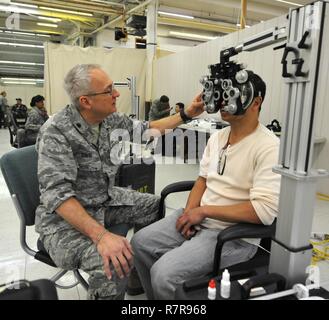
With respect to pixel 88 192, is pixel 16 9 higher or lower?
higher

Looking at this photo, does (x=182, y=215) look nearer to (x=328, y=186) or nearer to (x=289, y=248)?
(x=289, y=248)

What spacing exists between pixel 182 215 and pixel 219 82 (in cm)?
66

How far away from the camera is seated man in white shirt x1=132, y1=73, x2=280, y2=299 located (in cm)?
120

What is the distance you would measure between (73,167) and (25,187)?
293 millimetres

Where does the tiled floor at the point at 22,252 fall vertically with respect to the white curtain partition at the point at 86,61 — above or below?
below

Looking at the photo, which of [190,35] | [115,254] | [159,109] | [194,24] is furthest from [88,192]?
[190,35]

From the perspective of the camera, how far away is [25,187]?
4.75 feet

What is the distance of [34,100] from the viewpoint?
4828 mm

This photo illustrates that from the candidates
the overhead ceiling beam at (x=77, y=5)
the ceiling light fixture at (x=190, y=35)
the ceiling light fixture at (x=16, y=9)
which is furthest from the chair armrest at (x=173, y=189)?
the ceiling light fixture at (x=190, y=35)

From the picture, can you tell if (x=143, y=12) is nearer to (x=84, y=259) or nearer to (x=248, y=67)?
(x=248, y=67)

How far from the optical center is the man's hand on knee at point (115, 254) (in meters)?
1.17

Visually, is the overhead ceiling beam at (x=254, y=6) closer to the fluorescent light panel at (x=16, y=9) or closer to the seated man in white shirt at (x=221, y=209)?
the fluorescent light panel at (x=16, y=9)

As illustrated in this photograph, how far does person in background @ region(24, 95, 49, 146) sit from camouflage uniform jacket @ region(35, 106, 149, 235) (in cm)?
314
